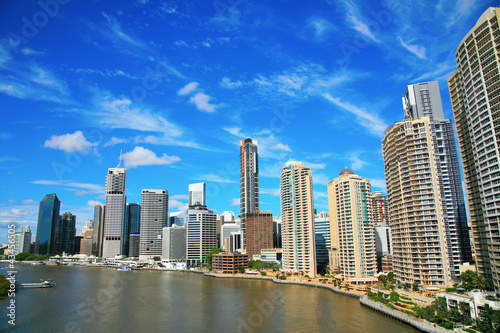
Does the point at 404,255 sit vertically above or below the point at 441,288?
above

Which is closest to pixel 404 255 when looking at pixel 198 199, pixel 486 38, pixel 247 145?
pixel 486 38

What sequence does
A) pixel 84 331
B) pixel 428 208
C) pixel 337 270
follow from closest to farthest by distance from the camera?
pixel 84 331, pixel 428 208, pixel 337 270

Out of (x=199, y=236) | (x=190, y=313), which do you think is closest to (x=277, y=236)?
(x=199, y=236)

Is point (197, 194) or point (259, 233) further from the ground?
point (197, 194)

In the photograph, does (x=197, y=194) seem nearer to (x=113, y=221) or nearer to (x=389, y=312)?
(x=113, y=221)

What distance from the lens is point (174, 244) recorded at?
178000 mm

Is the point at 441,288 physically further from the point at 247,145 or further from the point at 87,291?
the point at 247,145

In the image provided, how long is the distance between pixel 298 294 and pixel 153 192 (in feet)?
481

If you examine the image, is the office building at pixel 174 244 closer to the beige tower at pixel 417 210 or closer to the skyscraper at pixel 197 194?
the skyscraper at pixel 197 194

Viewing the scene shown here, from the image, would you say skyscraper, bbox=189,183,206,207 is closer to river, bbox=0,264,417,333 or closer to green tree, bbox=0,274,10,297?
river, bbox=0,264,417,333

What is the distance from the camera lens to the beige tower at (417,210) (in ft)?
185

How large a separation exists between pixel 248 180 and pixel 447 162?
106 meters

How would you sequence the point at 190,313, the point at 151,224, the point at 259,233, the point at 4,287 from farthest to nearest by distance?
the point at 151,224, the point at 259,233, the point at 4,287, the point at 190,313

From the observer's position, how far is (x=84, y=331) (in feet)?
128
